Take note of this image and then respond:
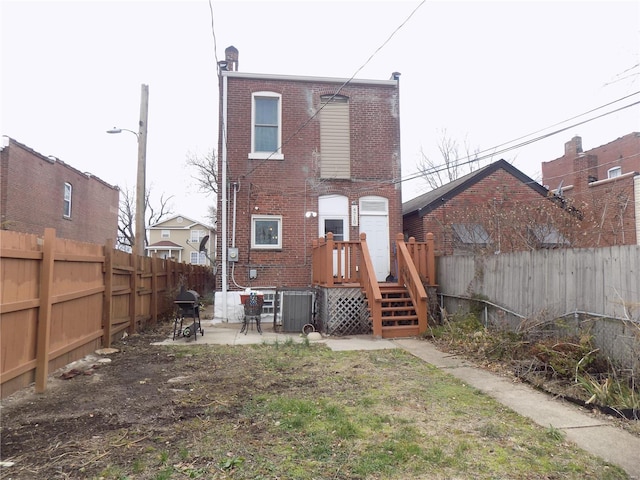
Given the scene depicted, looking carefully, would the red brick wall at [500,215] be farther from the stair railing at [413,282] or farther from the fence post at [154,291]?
A: the fence post at [154,291]

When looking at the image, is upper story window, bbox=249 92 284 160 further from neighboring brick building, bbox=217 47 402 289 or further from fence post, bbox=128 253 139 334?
fence post, bbox=128 253 139 334

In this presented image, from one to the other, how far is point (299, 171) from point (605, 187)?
1245cm

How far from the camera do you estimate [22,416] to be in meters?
4.00

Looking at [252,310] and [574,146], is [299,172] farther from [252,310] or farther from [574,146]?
[574,146]

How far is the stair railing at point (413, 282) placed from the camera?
9.00 meters

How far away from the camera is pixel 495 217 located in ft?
34.8

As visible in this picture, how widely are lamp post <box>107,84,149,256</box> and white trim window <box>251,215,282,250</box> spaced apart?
314cm

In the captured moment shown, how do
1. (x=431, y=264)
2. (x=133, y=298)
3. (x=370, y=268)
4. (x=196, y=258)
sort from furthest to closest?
(x=196, y=258) < (x=431, y=264) < (x=370, y=268) < (x=133, y=298)

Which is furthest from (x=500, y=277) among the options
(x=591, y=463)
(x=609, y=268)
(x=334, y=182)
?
(x=334, y=182)

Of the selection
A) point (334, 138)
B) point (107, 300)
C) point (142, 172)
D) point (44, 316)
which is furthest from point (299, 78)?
point (44, 316)

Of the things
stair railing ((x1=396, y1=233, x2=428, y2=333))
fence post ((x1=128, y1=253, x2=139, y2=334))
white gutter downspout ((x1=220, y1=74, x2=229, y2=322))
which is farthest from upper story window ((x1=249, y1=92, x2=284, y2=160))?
fence post ((x1=128, y1=253, x2=139, y2=334))

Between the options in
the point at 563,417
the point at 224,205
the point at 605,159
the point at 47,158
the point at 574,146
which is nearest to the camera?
the point at 563,417

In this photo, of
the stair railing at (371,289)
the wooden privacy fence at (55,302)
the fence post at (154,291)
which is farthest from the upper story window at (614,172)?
the wooden privacy fence at (55,302)

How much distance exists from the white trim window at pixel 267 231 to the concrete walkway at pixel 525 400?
348 centimetres
